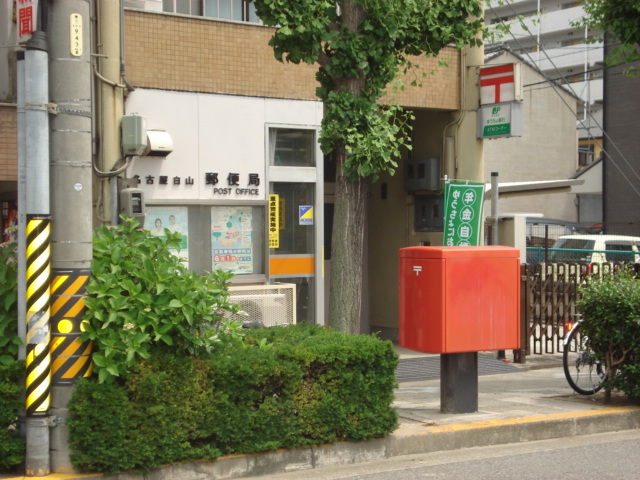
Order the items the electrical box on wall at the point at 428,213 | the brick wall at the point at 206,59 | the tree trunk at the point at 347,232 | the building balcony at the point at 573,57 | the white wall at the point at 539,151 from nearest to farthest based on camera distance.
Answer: the tree trunk at the point at 347,232 → the brick wall at the point at 206,59 → the electrical box on wall at the point at 428,213 → the white wall at the point at 539,151 → the building balcony at the point at 573,57

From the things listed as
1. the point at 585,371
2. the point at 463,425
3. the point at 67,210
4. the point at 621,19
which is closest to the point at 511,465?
the point at 463,425

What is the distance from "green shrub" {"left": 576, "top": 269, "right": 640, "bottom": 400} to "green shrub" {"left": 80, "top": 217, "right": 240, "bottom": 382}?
14.3 feet

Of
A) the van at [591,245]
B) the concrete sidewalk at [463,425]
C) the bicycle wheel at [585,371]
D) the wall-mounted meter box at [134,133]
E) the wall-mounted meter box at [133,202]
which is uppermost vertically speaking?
the wall-mounted meter box at [134,133]

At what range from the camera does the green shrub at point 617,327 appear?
29.9 ft

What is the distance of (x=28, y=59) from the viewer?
6246 mm

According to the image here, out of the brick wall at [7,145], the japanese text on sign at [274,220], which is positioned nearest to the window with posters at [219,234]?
the japanese text on sign at [274,220]

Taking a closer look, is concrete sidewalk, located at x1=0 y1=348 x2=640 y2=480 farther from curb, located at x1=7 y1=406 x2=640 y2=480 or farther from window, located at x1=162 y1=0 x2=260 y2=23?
window, located at x1=162 y1=0 x2=260 y2=23

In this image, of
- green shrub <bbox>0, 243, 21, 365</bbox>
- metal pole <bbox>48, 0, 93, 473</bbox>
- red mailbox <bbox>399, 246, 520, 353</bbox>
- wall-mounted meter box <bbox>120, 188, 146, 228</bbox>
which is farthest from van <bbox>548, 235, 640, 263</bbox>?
green shrub <bbox>0, 243, 21, 365</bbox>

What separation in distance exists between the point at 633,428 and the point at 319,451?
3.62 metres

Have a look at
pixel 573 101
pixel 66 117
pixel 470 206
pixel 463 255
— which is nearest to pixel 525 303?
pixel 470 206

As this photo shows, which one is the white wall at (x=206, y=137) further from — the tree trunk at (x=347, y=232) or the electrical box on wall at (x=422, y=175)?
the tree trunk at (x=347, y=232)

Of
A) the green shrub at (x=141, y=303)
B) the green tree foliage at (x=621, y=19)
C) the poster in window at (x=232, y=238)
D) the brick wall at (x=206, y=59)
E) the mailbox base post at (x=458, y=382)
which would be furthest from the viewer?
the green tree foliage at (x=621, y=19)

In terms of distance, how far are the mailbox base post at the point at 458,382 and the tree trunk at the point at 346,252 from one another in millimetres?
957

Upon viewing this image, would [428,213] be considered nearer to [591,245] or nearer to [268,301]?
[268,301]
